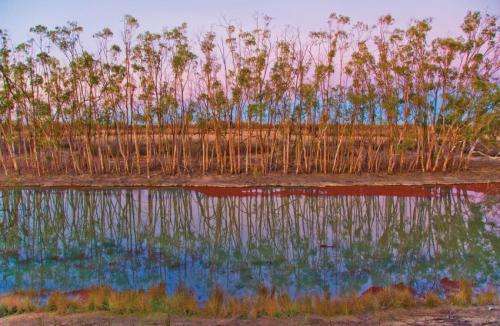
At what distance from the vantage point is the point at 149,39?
21.8 metres

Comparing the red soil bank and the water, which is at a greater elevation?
the red soil bank

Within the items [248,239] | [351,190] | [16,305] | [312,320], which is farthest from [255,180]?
[312,320]

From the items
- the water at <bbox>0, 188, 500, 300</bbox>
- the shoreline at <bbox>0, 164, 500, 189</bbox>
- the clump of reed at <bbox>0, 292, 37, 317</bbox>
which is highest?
the shoreline at <bbox>0, 164, 500, 189</bbox>

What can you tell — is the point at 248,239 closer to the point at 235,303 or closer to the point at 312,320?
the point at 235,303

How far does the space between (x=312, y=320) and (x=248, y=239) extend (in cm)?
577

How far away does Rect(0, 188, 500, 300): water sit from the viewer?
386 inches

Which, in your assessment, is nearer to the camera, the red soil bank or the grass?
the grass

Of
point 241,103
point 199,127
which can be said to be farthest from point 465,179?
point 199,127

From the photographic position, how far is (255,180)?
21.7 m

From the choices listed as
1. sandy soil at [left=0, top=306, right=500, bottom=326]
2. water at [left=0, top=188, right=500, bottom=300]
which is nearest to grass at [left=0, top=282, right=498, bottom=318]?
sandy soil at [left=0, top=306, right=500, bottom=326]

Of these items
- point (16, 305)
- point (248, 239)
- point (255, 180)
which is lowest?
point (248, 239)

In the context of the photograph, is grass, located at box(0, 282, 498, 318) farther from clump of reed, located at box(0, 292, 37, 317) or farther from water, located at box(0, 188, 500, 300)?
water, located at box(0, 188, 500, 300)

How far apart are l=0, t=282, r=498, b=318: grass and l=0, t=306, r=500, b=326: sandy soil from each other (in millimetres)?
216

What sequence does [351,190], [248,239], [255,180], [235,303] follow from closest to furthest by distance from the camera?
[235,303]
[248,239]
[351,190]
[255,180]
